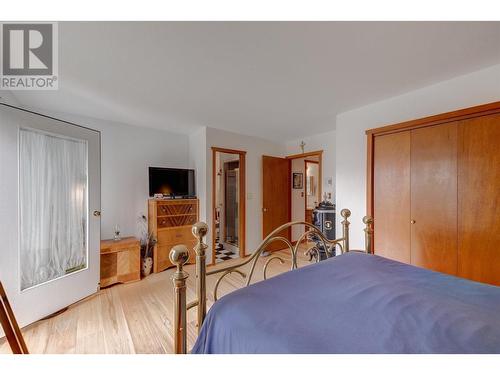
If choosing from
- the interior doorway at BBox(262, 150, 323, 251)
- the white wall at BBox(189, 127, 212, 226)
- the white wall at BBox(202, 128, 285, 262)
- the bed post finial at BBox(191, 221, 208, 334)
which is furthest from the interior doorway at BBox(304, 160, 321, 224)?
the bed post finial at BBox(191, 221, 208, 334)

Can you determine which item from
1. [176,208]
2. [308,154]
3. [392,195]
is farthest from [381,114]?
[176,208]

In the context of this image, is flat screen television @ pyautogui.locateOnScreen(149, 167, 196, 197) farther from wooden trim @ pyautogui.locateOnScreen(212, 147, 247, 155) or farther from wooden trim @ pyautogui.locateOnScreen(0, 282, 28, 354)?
wooden trim @ pyautogui.locateOnScreen(0, 282, 28, 354)

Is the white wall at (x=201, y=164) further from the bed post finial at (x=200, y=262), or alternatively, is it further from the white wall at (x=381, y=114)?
the bed post finial at (x=200, y=262)

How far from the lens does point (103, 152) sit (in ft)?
10.2

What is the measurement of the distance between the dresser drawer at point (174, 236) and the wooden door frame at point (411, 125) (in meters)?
2.63

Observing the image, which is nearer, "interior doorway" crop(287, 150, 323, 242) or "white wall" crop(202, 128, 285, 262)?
"white wall" crop(202, 128, 285, 262)

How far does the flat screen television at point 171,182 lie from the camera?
130 inches

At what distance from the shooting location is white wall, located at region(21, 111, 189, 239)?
10.2ft

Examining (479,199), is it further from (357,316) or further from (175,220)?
(175,220)

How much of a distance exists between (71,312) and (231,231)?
2874 millimetres

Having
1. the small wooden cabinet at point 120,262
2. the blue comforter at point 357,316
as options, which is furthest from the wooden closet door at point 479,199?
the small wooden cabinet at point 120,262

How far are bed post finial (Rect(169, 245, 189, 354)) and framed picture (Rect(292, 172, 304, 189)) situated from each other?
4137 millimetres

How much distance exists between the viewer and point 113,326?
1934mm
